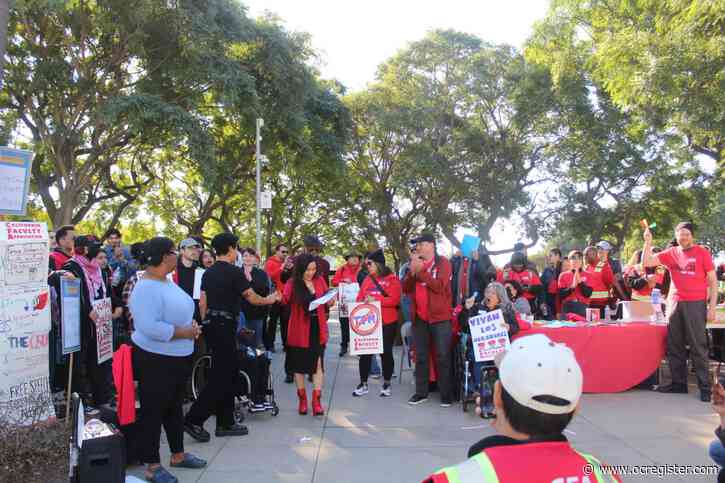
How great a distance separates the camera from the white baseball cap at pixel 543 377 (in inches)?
69.5

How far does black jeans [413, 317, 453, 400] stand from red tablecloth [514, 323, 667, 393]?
4.09 feet

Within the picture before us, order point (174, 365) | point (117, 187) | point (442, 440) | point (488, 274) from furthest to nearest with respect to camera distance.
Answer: point (117, 187) → point (488, 274) → point (442, 440) → point (174, 365)

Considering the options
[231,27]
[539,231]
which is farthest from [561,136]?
[231,27]

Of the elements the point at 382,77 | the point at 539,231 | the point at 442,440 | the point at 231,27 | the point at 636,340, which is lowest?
the point at 442,440

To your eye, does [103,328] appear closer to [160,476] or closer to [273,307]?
[160,476]

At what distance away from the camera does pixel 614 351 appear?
26.4ft

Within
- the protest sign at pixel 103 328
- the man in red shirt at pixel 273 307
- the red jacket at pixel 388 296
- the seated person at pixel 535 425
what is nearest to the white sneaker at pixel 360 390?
the red jacket at pixel 388 296

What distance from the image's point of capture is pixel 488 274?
9.16 meters

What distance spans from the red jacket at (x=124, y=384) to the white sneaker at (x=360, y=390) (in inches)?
151

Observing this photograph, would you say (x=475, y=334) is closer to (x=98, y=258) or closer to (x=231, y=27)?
(x=98, y=258)

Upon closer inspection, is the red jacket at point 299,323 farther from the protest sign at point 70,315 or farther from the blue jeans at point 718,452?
the blue jeans at point 718,452

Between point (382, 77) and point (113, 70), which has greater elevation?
point (382, 77)

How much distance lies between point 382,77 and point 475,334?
2317cm

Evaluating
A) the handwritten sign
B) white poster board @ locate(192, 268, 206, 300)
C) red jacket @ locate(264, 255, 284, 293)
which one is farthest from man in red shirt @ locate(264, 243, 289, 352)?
the handwritten sign
